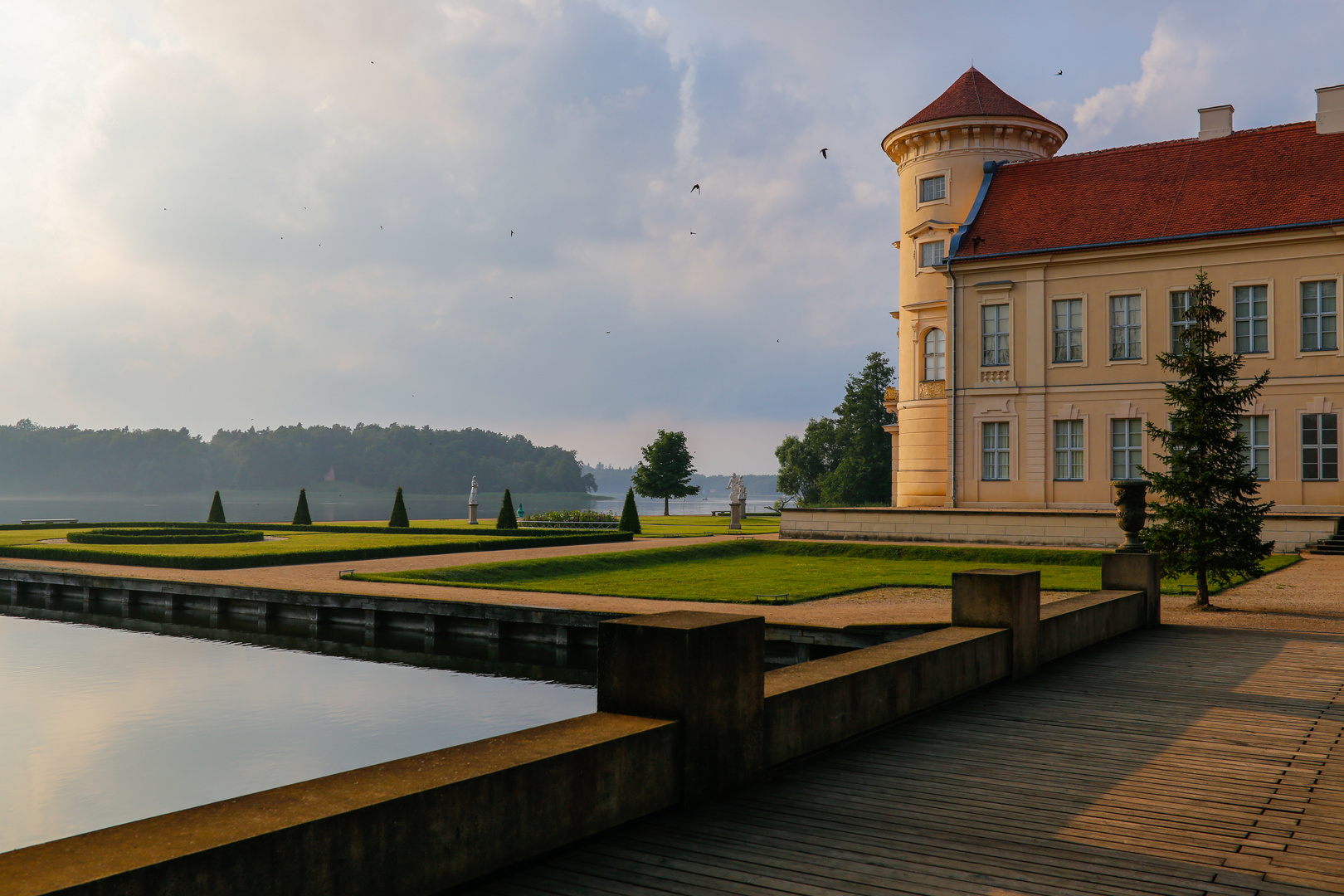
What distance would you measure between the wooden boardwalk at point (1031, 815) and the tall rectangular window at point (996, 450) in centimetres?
2785

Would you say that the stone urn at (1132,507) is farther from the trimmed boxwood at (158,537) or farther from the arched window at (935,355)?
the trimmed boxwood at (158,537)

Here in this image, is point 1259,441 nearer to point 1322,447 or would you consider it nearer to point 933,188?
point 1322,447

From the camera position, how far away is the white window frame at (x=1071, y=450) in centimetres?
3407

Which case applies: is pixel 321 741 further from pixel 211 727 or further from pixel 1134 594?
pixel 1134 594

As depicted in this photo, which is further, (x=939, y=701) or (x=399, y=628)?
(x=399, y=628)

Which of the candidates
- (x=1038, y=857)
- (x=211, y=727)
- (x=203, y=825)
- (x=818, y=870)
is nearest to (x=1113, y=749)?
(x=1038, y=857)

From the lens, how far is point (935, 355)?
125 feet

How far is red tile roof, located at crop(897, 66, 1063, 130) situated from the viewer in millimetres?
37781

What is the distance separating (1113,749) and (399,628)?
14.7 m

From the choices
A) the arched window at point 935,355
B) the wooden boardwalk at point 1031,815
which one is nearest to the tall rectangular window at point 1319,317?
the arched window at point 935,355

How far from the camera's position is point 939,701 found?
7.89 meters

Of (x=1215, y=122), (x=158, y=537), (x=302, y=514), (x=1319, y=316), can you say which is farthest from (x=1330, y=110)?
(x=302, y=514)

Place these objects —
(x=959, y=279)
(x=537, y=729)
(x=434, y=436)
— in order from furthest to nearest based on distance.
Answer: (x=434, y=436) < (x=959, y=279) < (x=537, y=729)

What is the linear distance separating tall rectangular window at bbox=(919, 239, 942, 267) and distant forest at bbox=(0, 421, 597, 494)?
478 ft
